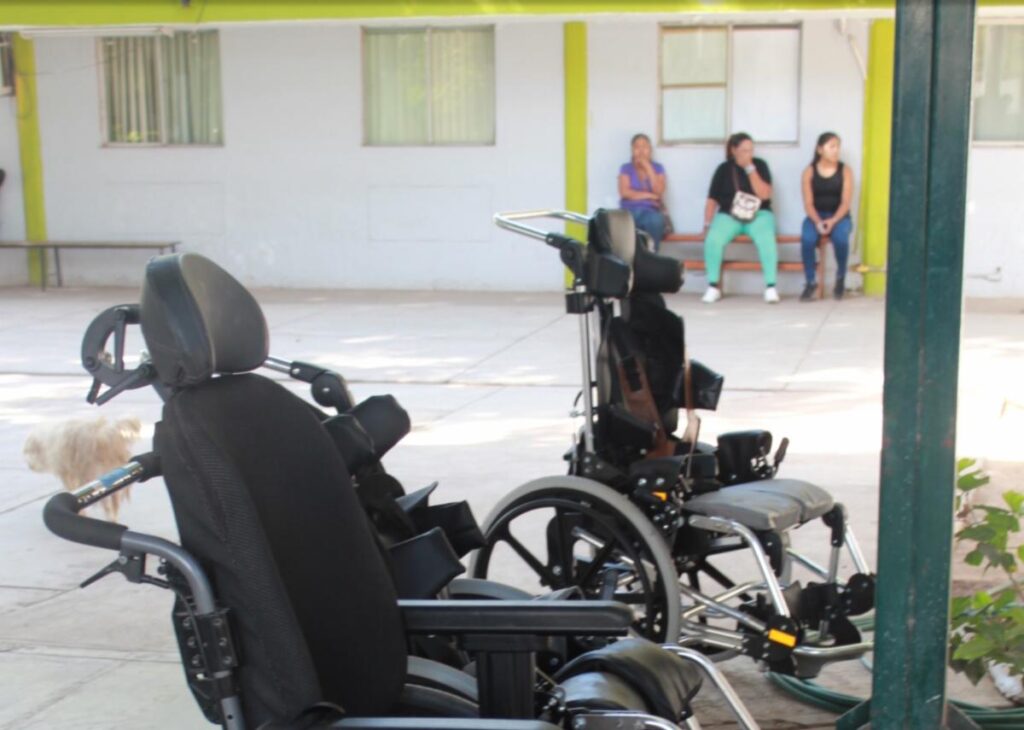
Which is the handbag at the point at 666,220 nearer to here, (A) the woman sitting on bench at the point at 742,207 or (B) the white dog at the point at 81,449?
(A) the woman sitting on bench at the point at 742,207

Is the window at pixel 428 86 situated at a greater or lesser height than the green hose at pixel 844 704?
greater

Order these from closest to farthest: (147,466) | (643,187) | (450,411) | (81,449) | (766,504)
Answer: (147,466) → (766,504) → (81,449) → (450,411) → (643,187)

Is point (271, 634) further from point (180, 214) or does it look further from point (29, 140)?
point (29, 140)

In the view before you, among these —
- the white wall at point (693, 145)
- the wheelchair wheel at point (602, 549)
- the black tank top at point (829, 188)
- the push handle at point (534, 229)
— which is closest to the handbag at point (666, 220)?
the white wall at point (693, 145)

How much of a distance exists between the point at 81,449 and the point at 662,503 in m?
2.52

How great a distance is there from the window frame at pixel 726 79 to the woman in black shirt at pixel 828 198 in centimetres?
57

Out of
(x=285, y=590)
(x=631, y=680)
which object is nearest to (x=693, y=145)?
(x=631, y=680)

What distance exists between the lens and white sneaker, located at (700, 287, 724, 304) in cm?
1205

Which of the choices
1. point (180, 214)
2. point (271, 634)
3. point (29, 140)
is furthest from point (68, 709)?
point (29, 140)

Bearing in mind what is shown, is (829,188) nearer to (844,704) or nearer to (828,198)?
(828,198)

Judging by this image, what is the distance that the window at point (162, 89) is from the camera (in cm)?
1365

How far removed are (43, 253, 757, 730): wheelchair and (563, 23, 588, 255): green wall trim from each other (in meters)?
10.0

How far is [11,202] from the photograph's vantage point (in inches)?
561

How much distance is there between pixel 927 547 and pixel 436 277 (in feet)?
34.5
